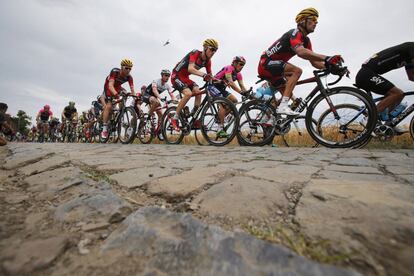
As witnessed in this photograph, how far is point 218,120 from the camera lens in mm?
5480

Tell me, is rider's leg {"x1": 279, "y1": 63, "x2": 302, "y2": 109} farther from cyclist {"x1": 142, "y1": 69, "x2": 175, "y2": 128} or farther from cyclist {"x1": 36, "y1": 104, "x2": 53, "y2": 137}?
cyclist {"x1": 36, "y1": 104, "x2": 53, "y2": 137}

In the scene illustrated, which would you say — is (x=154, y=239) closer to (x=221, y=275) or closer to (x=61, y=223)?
(x=221, y=275)

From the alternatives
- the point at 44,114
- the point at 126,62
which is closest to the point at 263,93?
the point at 126,62

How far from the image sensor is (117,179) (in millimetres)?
1683

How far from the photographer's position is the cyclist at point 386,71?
12.9 ft

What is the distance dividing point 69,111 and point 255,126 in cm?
1283

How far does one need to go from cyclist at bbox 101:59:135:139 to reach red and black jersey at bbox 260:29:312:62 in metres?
4.47

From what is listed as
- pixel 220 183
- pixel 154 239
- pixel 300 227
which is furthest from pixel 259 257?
pixel 220 183

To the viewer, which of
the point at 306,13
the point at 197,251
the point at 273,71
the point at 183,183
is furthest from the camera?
the point at 273,71

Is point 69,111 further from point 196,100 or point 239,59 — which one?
point 239,59

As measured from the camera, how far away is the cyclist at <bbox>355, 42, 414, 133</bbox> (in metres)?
3.93

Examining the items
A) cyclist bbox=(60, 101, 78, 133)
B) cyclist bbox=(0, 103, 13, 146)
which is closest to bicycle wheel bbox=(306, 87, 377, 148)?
cyclist bbox=(0, 103, 13, 146)

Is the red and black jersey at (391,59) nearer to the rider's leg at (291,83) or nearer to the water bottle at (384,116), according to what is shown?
the water bottle at (384,116)

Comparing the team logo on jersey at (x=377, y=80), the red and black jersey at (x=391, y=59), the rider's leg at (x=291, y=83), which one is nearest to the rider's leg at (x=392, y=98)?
the team logo on jersey at (x=377, y=80)
